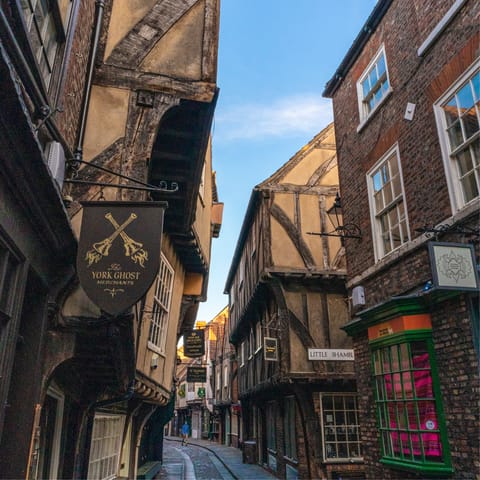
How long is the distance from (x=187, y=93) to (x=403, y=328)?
4.62m

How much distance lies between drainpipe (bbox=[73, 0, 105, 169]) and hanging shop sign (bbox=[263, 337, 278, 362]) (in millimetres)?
9040

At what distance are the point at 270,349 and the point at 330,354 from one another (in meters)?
1.84

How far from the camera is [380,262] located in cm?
742

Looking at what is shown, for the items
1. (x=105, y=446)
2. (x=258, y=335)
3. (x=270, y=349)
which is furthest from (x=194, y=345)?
(x=105, y=446)

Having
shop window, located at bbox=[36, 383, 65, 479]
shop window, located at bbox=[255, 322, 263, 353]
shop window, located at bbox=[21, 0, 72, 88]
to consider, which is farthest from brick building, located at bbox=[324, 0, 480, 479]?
shop window, located at bbox=[255, 322, 263, 353]

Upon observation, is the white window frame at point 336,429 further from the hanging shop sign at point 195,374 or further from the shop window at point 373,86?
the hanging shop sign at point 195,374

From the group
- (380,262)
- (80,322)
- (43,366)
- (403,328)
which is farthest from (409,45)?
(43,366)

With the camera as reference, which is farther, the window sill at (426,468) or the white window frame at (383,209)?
the white window frame at (383,209)

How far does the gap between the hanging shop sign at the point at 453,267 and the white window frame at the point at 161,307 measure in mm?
5534

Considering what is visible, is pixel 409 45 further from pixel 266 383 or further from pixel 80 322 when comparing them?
pixel 266 383

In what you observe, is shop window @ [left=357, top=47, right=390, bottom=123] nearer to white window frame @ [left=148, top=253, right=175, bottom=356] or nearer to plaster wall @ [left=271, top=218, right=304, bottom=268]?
white window frame @ [left=148, top=253, right=175, bottom=356]

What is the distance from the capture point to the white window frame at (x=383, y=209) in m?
7.04

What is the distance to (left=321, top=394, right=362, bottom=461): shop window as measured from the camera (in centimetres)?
1281

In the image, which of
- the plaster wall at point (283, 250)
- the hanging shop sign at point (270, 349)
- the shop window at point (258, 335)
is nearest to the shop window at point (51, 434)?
the hanging shop sign at point (270, 349)
